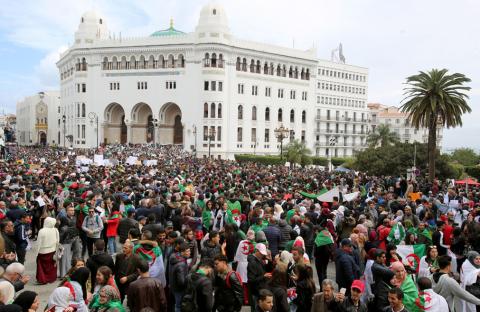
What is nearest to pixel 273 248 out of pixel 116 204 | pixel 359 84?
pixel 116 204

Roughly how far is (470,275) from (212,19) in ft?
206

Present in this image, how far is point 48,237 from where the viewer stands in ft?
36.0

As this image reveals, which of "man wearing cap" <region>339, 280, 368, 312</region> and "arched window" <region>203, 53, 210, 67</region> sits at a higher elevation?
"arched window" <region>203, 53, 210, 67</region>

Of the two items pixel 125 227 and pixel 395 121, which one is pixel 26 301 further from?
pixel 395 121

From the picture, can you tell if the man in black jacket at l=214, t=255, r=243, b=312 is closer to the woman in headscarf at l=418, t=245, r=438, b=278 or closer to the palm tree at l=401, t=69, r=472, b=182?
the woman in headscarf at l=418, t=245, r=438, b=278

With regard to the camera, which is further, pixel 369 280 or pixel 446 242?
pixel 446 242

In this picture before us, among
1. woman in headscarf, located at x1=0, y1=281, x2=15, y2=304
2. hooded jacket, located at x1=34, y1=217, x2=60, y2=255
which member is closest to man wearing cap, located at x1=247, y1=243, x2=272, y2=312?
woman in headscarf, located at x1=0, y1=281, x2=15, y2=304

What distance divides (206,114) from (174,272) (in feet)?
195

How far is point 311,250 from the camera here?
1236cm

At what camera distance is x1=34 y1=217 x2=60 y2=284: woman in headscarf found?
35.8 feet

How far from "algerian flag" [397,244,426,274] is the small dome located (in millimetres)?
59829

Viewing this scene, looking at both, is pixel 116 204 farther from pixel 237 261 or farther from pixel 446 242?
pixel 446 242

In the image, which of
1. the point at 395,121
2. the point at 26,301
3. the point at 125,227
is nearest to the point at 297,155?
the point at 125,227

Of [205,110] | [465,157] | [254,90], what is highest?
[254,90]
